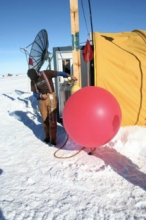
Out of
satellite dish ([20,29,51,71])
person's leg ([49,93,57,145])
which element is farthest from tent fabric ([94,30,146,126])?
satellite dish ([20,29,51,71])

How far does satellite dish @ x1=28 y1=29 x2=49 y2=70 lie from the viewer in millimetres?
5797

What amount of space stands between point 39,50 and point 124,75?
3145 mm

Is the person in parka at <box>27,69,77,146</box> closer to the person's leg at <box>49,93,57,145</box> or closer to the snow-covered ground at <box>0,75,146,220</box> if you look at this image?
the person's leg at <box>49,93,57,145</box>

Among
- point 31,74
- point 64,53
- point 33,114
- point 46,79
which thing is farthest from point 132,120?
point 33,114

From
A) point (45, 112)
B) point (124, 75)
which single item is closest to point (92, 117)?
point (45, 112)

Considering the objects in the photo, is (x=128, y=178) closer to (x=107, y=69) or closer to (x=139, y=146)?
(x=139, y=146)

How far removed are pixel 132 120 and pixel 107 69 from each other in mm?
1433

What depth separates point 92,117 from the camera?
118 inches

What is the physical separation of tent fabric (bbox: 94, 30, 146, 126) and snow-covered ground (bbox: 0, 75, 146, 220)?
57cm

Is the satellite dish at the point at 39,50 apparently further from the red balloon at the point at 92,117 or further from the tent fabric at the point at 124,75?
the red balloon at the point at 92,117

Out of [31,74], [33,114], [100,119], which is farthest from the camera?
[33,114]

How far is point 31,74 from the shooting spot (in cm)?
445

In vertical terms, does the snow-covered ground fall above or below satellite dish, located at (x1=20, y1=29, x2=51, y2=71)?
below

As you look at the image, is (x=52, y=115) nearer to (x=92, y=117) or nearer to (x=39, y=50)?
(x=92, y=117)
